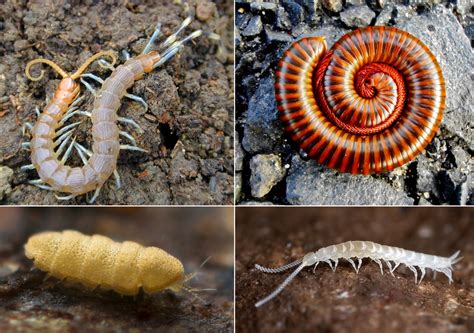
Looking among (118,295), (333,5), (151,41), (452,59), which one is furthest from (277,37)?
(118,295)

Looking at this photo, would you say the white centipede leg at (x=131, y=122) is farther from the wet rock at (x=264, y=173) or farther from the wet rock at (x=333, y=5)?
the wet rock at (x=333, y=5)

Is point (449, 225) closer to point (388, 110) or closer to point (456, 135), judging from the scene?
point (456, 135)

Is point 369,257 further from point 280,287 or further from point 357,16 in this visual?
point 357,16

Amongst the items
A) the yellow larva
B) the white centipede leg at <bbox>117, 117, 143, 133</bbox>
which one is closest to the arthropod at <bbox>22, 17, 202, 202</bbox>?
the white centipede leg at <bbox>117, 117, 143, 133</bbox>

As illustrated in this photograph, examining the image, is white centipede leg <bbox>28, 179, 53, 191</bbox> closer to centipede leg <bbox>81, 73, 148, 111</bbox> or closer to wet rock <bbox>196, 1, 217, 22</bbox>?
centipede leg <bbox>81, 73, 148, 111</bbox>

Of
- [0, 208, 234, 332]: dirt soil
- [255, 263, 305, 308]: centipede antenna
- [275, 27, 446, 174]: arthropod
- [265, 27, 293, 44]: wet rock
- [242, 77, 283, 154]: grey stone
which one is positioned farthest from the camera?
[265, 27, 293, 44]: wet rock

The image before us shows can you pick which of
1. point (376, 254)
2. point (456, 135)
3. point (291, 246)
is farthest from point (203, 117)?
point (456, 135)

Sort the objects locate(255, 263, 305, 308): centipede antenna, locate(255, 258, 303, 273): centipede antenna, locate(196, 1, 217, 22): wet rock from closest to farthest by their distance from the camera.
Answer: locate(255, 263, 305, 308): centipede antenna → locate(255, 258, 303, 273): centipede antenna → locate(196, 1, 217, 22): wet rock
